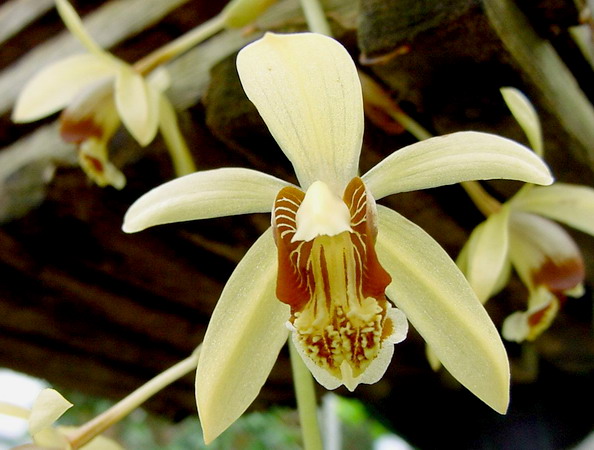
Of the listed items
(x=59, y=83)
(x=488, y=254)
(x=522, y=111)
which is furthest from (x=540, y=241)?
(x=59, y=83)

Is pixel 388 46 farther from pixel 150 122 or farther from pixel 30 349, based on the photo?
pixel 30 349

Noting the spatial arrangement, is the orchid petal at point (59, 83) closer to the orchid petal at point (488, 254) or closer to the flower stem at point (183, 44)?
the flower stem at point (183, 44)

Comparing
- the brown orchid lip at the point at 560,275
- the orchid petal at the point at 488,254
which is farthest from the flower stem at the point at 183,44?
the brown orchid lip at the point at 560,275

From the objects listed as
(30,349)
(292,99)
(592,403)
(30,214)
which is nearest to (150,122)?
(30,214)

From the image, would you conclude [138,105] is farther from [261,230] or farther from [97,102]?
[261,230]

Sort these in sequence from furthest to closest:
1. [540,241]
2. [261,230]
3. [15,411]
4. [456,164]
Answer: [261,230], [540,241], [15,411], [456,164]

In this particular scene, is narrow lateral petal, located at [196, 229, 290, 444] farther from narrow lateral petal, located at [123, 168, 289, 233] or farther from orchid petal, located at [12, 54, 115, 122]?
orchid petal, located at [12, 54, 115, 122]
